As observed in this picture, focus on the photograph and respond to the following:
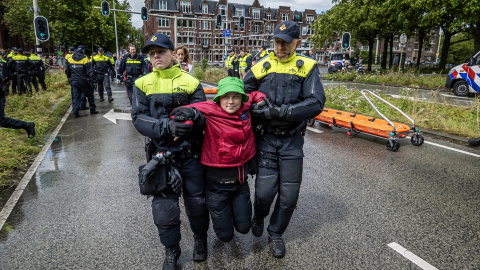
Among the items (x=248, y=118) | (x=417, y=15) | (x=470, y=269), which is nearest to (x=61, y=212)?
(x=248, y=118)

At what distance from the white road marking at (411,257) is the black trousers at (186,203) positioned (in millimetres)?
1876

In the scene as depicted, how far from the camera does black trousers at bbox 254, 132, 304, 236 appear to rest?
2928 millimetres

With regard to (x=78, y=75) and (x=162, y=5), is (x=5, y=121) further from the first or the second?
(x=162, y=5)

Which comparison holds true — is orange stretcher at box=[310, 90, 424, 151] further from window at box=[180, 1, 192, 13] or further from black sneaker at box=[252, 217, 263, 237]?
window at box=[180, 1, 192, 13]

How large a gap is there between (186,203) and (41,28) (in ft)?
44.1

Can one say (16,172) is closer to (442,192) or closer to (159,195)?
(159,195)

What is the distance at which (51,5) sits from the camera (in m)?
40.3

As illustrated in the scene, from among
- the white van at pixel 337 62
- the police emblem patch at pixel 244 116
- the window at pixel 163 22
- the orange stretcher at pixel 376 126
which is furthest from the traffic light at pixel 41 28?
the window at pixel 163 22

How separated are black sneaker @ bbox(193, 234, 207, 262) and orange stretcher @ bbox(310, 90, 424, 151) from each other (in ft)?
15.6

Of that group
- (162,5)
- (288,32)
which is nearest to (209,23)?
(162,5)

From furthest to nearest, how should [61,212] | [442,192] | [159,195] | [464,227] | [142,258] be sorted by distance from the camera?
[442,192] → [61,212] → [464,227] → [142,258] → [159,195]

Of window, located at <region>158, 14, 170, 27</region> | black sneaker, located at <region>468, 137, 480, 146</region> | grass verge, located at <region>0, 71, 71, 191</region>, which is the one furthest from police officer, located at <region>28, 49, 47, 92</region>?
window, located at <region>158, 14, 170, 27</region>

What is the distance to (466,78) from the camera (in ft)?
45.2

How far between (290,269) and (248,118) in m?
1.37
